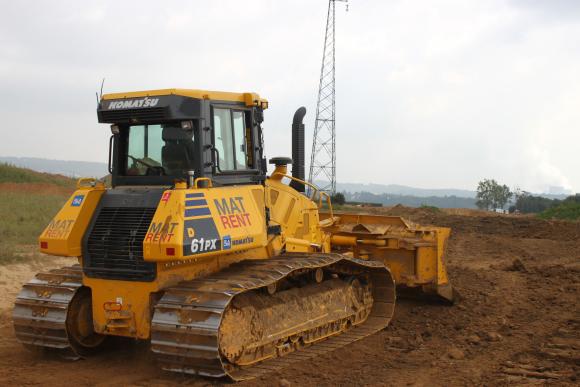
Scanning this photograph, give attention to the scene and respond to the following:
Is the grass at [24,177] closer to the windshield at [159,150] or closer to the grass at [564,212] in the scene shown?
the grass at [564,212]

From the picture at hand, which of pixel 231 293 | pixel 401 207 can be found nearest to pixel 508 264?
pixel 231 293

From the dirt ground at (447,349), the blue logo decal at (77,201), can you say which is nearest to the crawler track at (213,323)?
the dirt ground at (447,349)

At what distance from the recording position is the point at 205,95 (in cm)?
819

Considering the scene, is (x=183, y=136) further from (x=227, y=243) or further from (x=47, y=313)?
(x=47, y=313)

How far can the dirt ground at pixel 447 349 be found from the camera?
7.72 metres

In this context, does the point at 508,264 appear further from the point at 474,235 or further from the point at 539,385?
the point at 539,385

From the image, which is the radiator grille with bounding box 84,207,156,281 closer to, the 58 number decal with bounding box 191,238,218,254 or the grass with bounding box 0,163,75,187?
the 58 number decal with bounding box 191,238,218,254

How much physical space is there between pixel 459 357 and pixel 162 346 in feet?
12.3

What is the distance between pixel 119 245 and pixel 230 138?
1.85 m

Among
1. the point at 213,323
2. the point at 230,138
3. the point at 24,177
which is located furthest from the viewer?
the point at 24,177

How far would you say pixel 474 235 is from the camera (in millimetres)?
22359

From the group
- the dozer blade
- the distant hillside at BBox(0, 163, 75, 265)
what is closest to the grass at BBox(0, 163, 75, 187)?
the distant hillside at BBox(0, 163, 75, 265)

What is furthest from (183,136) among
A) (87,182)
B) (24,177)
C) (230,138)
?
(24,177)

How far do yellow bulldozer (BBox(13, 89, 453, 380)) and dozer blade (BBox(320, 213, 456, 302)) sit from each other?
2.11 m
